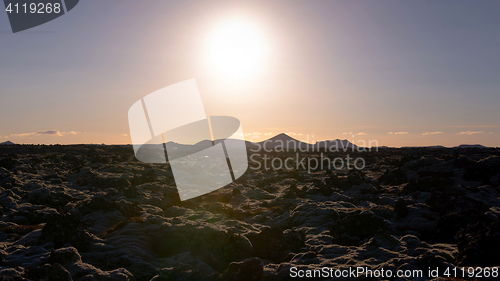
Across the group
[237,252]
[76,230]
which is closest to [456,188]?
[237,252]

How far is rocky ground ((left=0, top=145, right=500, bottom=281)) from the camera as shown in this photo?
13914 mm

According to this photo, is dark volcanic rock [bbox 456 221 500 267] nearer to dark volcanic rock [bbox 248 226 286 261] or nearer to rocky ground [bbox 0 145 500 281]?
rocky ground [bbox 0 145 500 281]

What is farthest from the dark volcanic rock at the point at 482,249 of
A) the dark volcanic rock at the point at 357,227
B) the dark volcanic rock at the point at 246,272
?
the dark volcanic rock at the point at 246,272

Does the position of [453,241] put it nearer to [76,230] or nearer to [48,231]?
[76,230]

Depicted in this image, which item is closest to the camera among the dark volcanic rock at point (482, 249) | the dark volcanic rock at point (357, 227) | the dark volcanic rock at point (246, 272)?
the dark volcanic rock at point (482, 249)

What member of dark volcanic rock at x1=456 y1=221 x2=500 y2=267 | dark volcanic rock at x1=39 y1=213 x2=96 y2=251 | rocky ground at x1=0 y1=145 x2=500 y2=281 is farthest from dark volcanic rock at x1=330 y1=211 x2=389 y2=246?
dark volcanic rock at x1=39 y1=213 x2=96 y2=251

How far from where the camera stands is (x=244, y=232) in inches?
842

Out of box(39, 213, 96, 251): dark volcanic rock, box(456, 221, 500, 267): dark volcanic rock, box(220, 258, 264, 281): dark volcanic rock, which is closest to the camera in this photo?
box(456, 221, 500, 267): dark volcanic rock

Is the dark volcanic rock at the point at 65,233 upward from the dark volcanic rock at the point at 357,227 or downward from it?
upward

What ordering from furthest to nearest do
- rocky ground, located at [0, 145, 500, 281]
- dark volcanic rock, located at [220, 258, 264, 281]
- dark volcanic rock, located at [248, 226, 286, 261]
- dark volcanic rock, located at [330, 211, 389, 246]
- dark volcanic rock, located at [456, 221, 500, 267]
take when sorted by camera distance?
dark volcanic rock, located at [330, 211, 389, 246], dark volcanic rock, located at [248, 226, 286, 261], rocky ground, located at [0, 145, 500, 281], dark volcanic rock, located at [220, 258, 264, 281], dark volcanic rock, located at [456, 221, 500, 267]

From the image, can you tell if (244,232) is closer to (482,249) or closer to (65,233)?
(65,233)

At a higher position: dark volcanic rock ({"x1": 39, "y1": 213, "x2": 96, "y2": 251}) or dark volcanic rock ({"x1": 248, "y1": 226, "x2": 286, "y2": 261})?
dark volcanic rock ({"x1": 39, "y1": 213, "x2": 96, "y2": 251})

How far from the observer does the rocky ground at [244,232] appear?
1391 centimetres

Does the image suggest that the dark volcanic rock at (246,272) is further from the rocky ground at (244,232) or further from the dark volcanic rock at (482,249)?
the dark volcanic rock at (482,249)
